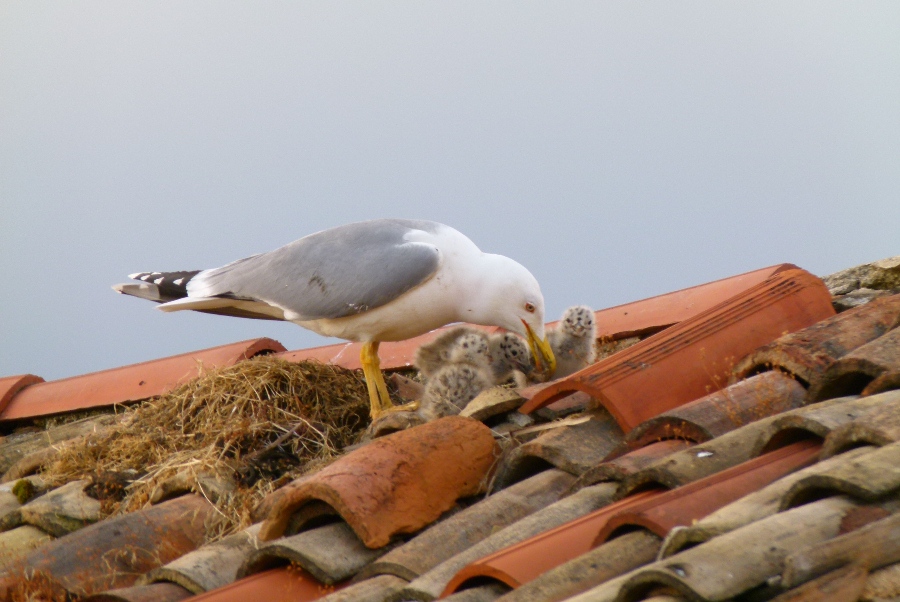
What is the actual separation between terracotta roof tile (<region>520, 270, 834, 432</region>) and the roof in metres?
0.01

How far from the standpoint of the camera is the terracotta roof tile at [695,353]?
361 cm

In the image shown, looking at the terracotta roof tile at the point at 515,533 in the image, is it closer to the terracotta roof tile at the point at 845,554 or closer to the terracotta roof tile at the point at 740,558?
the terracotta roof tile at the point at 740,558

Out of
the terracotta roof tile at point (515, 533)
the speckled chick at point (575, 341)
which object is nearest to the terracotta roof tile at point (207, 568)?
the terracotta roof tile at point (515, 533)

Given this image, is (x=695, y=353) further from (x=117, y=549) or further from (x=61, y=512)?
(x=61, y=512)

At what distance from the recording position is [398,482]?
3314 millimetres

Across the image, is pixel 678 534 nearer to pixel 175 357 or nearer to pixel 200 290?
pixel 200 290

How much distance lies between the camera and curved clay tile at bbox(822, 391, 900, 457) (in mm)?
2295

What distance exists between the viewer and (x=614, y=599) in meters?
1.98

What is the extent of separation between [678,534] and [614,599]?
8.3 inches

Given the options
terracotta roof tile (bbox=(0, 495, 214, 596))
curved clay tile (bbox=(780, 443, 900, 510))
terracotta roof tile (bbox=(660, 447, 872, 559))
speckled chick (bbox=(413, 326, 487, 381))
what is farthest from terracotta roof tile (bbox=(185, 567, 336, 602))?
speckled chick (bbox=(413, 326, 487, 381))

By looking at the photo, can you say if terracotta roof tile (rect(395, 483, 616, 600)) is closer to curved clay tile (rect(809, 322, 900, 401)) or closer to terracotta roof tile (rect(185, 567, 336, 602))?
terracotta roof tile (rect(185, 567, 336, 602))

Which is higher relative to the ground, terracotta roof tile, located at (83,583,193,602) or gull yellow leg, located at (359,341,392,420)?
gull yellow leg, located at (359,341,392,420)

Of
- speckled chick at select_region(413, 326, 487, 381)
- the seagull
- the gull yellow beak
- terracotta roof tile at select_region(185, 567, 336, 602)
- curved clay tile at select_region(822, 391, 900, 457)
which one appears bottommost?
terracotta roof tile at select_region(185, 567, 336, 602)

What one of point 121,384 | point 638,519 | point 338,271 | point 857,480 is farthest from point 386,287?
point 857,480
